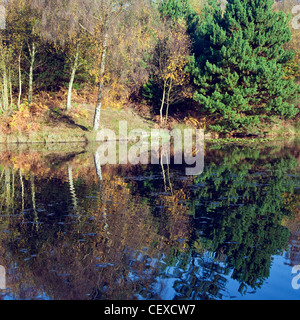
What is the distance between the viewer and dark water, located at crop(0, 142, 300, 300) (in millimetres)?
6043

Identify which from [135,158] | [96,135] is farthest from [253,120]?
[135,158]

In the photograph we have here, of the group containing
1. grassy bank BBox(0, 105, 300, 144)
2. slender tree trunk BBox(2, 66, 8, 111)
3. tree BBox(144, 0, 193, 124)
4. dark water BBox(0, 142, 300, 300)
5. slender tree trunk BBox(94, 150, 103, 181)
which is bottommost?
dark water BBox(0, 142, 300, 300)

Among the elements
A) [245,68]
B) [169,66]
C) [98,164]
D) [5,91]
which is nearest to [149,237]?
[98,164]

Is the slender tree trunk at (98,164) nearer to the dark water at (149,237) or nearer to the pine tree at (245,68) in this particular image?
the dark water at (149,237)

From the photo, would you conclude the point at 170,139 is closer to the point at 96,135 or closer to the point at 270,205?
the point at 96,135

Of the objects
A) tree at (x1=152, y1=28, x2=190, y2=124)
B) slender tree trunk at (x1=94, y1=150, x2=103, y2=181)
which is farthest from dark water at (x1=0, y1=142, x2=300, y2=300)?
tree at (x1=152, y1=28, x2=190, y2=124)

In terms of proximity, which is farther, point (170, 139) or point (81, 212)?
point (170, 139)

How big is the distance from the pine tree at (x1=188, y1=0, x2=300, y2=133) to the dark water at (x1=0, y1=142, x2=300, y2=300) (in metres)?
19.3

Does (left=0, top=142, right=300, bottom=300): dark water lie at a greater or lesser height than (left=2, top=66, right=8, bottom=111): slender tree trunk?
lesser

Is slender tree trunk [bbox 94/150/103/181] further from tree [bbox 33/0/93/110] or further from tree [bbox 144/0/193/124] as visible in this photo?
tree [bbox 144/0/193/124]

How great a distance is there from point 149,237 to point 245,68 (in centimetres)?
2797

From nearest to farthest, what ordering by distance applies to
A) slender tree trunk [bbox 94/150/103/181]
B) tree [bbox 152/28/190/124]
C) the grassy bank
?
1. slender tree trunk [bbox 94/150/103/181]
2. the grassy bank
3. tree [bbox 152/28/190/124]
